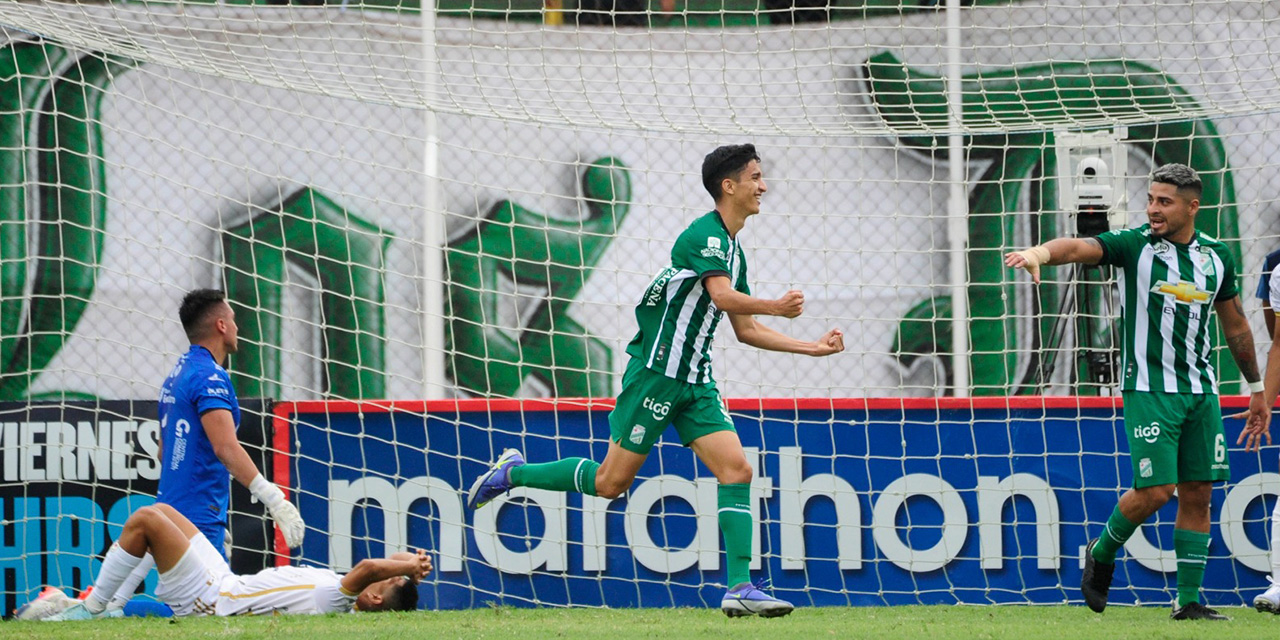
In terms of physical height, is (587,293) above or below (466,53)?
below

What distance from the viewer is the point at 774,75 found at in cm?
867

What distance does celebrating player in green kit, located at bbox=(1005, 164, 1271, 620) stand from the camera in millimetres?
5242

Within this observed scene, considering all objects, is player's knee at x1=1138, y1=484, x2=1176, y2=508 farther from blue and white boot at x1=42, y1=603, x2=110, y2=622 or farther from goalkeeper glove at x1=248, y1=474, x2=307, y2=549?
blue and white boot at x1=42, y1=603, x2=110, y2=622

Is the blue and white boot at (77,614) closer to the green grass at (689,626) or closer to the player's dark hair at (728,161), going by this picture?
the green grass at (689,626)

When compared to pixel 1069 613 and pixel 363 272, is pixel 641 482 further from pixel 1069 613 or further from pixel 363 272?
pixel 363 272

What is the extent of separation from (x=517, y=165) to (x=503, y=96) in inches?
56.7

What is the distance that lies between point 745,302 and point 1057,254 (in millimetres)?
1116

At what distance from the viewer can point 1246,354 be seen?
5531mm

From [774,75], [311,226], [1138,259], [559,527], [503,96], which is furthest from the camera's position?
[311,226]

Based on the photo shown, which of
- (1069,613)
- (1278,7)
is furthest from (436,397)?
(1278,7)

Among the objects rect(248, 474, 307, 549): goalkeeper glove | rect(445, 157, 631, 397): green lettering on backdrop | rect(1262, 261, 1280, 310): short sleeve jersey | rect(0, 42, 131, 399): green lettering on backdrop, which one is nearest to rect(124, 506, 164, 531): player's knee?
rect(248, 474, 307, 549): goalkeeper glove

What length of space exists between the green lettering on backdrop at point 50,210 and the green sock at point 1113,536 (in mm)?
6443

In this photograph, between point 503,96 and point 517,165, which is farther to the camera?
point 517,165

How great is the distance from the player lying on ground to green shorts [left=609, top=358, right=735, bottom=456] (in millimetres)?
1262
